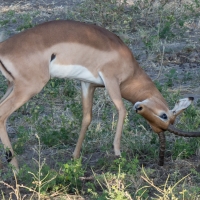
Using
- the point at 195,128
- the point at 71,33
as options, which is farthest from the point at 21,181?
the point at 195,128

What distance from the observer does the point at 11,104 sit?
5980mm

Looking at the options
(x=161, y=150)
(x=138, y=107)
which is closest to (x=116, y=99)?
(x=138, y=107)

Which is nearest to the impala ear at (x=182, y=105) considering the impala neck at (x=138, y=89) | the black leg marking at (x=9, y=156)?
the impala neck at (x=138, y=89)

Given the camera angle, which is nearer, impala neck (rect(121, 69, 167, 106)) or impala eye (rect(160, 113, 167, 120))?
impala eye (rect(160, 113, 167, 120))

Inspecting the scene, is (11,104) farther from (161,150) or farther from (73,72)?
(161,150)

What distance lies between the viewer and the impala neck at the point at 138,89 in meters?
6.55

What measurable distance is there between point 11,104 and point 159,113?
1460 millimetres

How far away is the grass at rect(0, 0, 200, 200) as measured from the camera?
5443 mm

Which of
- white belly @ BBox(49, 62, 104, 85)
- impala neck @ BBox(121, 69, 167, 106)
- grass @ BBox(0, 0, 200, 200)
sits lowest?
grass @ BBox(0, 0, 200, 200)

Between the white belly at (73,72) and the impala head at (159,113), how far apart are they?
54 cm

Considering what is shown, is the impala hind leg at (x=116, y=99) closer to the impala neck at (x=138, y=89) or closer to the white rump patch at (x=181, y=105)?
the impala neck at (x=138, y=89)

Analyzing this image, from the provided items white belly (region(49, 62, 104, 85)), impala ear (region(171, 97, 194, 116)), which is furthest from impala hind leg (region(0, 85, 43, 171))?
impala ear (region(171, 97, 194, 116))

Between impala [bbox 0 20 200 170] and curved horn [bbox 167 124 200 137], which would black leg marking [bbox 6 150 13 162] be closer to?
impala [bbox 0 20 200 170]

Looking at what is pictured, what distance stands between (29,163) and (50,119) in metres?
1.23
